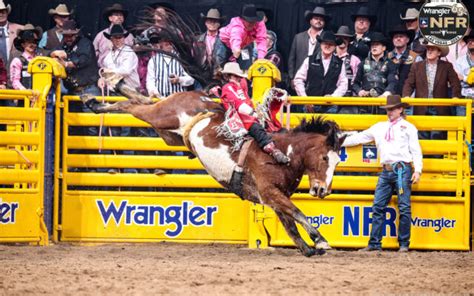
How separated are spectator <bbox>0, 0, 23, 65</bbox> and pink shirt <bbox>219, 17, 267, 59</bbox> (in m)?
2.42

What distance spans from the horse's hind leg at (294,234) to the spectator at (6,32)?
3989 millimetres

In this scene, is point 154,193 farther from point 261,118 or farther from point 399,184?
point 399,184

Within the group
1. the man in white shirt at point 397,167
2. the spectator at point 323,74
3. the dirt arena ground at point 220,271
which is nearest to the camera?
the dirt arena ground at point 220,271

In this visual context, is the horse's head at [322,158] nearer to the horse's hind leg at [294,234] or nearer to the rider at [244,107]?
the rider at [244,107]

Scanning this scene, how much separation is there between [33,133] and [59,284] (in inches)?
120

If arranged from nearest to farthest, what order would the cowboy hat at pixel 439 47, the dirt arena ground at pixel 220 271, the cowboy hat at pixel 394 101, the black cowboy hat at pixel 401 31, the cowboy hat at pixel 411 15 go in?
the dirt arena ground at pixel 220 271 < the cowboy hat at pixel 394 101 < the cowboy hat at pixel 439 47 < the black cowboy hat at pixel 401 31 < the cowboy hat at pixel 411 15

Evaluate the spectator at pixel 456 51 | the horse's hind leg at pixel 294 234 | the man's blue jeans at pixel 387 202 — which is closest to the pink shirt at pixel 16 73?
the horse's hind leg at pixel 294 234

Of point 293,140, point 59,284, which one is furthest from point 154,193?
point 59,284

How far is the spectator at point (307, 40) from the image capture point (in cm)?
1057

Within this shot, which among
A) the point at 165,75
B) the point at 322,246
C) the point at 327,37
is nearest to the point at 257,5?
the point at 327,37

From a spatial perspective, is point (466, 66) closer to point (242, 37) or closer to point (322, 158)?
point (242, 37)

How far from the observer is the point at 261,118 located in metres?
8.94

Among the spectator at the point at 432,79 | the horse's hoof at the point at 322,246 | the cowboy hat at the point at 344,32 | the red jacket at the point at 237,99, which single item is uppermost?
the cowboy hat at the point at 344,32

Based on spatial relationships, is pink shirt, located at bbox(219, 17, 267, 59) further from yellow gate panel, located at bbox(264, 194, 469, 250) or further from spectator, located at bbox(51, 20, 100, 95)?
yellow gate panel, located at bbox(264, 194, 469, 250)
